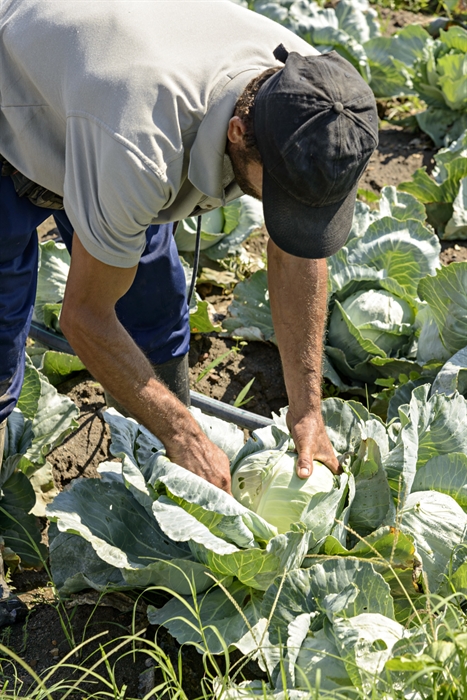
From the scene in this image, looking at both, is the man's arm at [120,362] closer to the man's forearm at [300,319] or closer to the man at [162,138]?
the man at [162,138]

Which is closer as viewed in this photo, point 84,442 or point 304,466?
point 304,466

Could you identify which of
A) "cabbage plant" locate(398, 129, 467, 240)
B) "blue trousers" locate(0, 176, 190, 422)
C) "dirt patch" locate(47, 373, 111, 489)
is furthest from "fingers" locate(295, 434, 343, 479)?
"cabbage plant" locate(398, 129, 467, 240)

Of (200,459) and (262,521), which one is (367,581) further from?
(200,459)

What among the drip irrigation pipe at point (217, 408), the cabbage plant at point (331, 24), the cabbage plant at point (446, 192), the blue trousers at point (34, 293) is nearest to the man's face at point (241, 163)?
the blue trousers at point (34, 293)

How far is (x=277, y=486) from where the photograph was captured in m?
2.47

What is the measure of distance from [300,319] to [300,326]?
0.02 meters

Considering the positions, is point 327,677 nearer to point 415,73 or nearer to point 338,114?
point 338,114

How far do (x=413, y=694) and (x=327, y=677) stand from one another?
9.3 inches

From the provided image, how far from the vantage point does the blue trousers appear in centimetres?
269

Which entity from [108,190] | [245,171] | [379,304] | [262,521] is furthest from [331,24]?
[262,521]

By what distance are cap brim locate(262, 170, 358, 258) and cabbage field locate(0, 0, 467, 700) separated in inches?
25.6

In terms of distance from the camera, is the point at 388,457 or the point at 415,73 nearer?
the point at 388,457

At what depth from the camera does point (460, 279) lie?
11.2ft

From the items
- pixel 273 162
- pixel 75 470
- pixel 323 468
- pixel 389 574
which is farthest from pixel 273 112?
pixel 75 470
